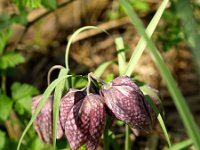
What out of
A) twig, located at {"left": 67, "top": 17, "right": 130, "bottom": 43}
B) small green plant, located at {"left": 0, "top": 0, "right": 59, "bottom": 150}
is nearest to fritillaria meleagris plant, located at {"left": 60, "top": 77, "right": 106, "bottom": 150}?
small green plant, located at {"left": 0, "top": 0, "right": 59, "bottom": 150}

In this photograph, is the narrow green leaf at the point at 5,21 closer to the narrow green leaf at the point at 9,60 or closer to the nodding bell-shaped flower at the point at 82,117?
the narrow green leaf at the point at 9,60

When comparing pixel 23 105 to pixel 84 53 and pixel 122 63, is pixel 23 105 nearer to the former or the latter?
pixel 122 63

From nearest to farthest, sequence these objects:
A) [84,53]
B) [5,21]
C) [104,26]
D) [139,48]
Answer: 1. [139,48]
2. [5,21]
3. [84,53]
4. [104,26]

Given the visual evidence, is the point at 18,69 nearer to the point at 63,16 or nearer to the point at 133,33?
the point at 63,16

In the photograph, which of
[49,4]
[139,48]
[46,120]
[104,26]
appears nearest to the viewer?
[139,48]

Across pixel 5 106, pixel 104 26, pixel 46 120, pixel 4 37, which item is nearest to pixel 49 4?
pixel 4 37

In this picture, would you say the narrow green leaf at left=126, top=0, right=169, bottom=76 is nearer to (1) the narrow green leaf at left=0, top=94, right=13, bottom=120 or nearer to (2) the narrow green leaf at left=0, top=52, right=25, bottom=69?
(1) the narrow green leaf at left=0, top=94, right=13, bottom=120

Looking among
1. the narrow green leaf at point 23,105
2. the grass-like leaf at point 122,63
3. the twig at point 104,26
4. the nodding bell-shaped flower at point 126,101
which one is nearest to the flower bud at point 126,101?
the nodding bell-shaped flower at point 126,101
